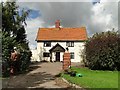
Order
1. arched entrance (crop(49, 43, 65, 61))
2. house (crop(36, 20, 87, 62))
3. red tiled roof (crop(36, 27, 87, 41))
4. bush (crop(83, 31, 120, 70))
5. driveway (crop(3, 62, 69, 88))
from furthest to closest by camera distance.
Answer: red tiled roof (crop(36, 27, 87, 41)) < house (crop(36, 20, 87, 62)) < arched entrance (crop(49, 43, 65, 61)) < bush (crop(83, 31, 120, 70)) < driveway (crop(3, 62, 69, 88))

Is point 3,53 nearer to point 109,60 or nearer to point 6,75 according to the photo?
point 6,75

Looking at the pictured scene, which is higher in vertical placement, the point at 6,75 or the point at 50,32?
the point at 50,32

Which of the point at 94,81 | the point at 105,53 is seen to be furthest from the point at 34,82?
the point at 105,53

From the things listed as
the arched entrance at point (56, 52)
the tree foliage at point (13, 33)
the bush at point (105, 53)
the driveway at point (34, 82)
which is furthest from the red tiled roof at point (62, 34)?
the driveway at point (34, 82)

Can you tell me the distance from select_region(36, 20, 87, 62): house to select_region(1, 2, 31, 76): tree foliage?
10605 mm

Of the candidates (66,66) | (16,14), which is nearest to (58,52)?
(16,14)

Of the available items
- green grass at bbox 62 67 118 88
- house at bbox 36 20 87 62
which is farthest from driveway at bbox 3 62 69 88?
house at bbox 36 20 87 62

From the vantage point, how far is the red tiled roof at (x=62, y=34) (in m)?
65.2

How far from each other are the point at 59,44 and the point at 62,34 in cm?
333

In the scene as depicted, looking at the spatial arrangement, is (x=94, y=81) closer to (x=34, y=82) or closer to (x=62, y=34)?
(x=34, y=82)

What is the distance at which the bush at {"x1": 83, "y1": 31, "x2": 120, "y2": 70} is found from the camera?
38.0m

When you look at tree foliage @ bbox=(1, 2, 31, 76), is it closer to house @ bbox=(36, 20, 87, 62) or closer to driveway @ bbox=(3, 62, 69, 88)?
driveway @ bbox=(3, 62, 69, 88)

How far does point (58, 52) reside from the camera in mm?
63375

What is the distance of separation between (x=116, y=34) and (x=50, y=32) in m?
29.9
